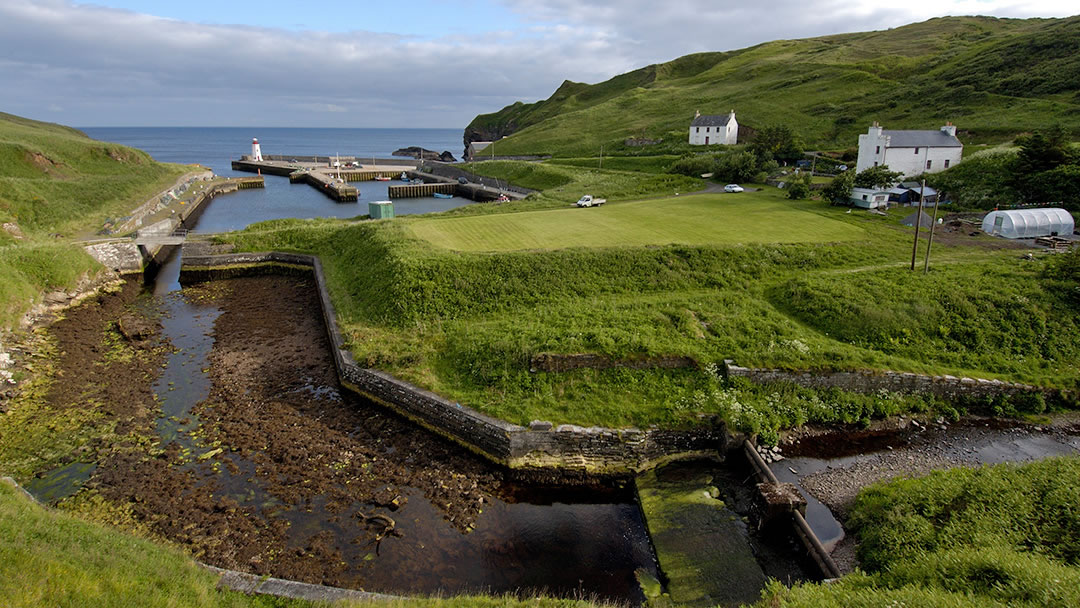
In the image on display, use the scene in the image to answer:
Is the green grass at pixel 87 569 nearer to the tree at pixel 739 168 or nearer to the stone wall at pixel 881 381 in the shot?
the stone wall at pixel 881 381

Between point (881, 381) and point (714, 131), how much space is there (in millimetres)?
59691

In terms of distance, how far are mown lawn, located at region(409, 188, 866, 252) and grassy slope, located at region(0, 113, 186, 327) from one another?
18.0 m

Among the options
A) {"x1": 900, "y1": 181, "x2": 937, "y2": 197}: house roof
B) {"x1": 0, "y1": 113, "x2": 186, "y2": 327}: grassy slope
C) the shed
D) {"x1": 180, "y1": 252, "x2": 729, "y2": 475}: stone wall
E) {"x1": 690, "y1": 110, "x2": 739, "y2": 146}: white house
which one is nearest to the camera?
{"x1": 180, "y1": 252, "x2": 729, "y2": 475}: stone wall

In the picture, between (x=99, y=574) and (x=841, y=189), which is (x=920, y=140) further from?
(x=99, y=574)

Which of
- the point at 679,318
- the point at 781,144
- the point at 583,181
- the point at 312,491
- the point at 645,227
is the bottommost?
the point at 312,491

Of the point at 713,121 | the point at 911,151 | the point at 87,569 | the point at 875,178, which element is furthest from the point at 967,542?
the point at 713,121

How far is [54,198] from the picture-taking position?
40.5 m

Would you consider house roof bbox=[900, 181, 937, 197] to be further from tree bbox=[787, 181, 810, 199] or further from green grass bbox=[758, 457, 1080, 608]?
green grass bbox=[758, 457, 1080, 608]

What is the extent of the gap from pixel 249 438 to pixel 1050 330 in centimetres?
2928

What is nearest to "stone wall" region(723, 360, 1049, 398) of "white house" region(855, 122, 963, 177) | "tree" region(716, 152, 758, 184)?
"white house" region(855, 122, 963, 177)

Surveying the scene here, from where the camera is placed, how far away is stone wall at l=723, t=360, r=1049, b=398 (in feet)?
60.2

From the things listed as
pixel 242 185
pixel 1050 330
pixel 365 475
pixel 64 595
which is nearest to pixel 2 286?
pixel 365 475

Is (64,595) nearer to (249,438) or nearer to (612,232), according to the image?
(249,438)

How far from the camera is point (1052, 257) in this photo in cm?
2570
